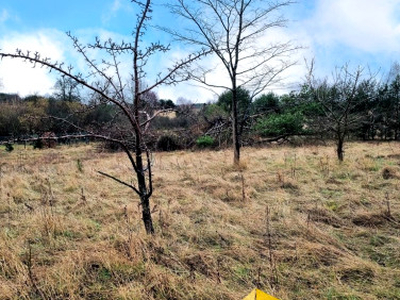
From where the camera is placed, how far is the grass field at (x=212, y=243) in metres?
2.14

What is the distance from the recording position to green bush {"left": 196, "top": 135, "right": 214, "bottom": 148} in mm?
14451

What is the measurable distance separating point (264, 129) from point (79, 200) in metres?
12.2

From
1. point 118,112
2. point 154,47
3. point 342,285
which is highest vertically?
point 154,47

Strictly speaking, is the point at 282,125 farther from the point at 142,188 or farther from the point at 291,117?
the point at 142,188

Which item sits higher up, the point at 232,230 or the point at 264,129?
the point at 264,129

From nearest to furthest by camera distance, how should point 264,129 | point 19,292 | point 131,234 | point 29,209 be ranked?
point 19,292, point 131,234, point 29,209, point 264,129

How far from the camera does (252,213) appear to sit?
12.8 ft

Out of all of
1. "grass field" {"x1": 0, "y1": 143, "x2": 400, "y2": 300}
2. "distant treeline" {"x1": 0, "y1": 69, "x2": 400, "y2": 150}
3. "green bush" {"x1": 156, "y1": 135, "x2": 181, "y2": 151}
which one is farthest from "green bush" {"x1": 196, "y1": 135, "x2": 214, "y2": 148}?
"grass field" {"x1": 0, "y1": 143, "x2": 400, "y2": 300}

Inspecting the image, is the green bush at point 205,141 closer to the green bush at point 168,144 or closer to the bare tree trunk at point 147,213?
the green bush at point 168,144

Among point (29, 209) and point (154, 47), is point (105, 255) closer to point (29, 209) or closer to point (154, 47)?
point (154, 47)

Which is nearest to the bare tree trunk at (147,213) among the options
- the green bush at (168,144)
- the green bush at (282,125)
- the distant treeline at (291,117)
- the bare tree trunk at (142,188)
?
the bare tree trunk at (142,188)

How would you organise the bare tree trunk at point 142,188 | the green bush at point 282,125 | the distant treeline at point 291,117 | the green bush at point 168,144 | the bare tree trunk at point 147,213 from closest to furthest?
the bare tree trunk at point 142,188, the bare tree trunk at point 147,213, the distant treeline at point 291,117, the green bush at point 282,125, the green bush at point 168,144

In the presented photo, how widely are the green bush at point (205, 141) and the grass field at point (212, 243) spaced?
8961 millimetres

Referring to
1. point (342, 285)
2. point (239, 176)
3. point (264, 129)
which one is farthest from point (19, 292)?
point (264, 129)
